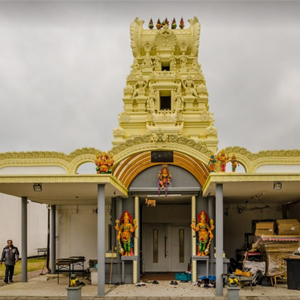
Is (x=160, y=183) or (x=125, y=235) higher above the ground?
(x=160, y=183)

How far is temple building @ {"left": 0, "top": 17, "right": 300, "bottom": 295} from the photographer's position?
13.6 m

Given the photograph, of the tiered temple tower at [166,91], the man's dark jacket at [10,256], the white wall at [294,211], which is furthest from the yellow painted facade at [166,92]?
the man's dark jacket at [10,256]

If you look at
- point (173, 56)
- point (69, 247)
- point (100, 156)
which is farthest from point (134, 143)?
point (173, 56)

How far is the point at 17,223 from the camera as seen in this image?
103ft

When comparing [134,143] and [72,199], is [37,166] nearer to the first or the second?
[134,143]

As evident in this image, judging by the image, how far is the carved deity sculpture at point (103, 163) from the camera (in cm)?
1353

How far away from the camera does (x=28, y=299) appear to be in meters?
13.2

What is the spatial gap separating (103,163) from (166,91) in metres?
10.4

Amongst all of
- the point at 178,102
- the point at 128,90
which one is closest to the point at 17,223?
the point at 128,90

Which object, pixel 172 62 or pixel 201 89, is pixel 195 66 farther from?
pixel 201 89

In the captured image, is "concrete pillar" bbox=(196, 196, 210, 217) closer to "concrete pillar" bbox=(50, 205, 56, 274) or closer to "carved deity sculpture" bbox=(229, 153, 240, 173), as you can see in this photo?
"carved deity sculpture" bbox=(229, 153, 240, 173)

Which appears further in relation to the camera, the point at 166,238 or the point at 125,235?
the point at 166,238

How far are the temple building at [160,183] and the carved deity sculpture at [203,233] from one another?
3cm

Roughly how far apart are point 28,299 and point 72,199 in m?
5.88
